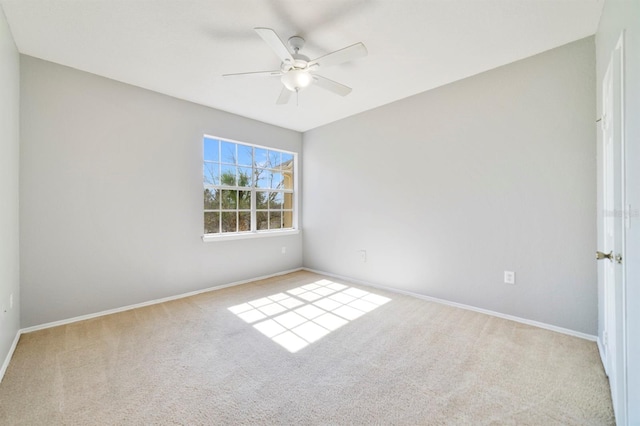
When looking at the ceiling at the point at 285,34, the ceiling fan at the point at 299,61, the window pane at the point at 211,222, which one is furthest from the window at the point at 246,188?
the ceiling fan at the point at 299,61

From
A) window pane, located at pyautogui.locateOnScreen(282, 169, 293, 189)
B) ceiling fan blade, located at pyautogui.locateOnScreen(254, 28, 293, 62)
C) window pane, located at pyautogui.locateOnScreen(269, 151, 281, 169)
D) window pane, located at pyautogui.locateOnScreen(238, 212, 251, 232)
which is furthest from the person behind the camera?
window pane, located at pyautogui.locateOnScreen(282, 169, 293, 189)

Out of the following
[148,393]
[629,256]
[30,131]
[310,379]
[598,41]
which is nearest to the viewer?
[629,256]

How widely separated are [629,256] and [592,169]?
1570 millimetres

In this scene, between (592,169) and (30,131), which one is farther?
(30,131)

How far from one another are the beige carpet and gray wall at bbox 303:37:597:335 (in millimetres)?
395

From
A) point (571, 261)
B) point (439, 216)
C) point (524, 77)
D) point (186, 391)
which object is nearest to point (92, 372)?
point (186, 391)

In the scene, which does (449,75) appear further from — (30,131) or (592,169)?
(30,131)

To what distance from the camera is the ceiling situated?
1.90 meters

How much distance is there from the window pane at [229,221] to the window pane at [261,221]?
40 centimetres

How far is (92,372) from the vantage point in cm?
189

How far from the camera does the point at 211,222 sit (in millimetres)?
3840

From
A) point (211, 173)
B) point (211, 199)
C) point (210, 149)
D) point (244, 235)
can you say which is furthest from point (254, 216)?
point (210, 149)

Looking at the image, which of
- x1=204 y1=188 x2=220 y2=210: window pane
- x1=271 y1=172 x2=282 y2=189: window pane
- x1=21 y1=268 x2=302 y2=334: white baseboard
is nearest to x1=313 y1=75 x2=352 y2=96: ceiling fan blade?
x1=204 y1=188 x2=220 y2=210: window pane

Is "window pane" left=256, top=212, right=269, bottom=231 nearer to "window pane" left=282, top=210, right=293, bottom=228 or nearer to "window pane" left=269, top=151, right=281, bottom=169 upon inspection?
"window pane" left=282, top=210, right=293, bottom=228
